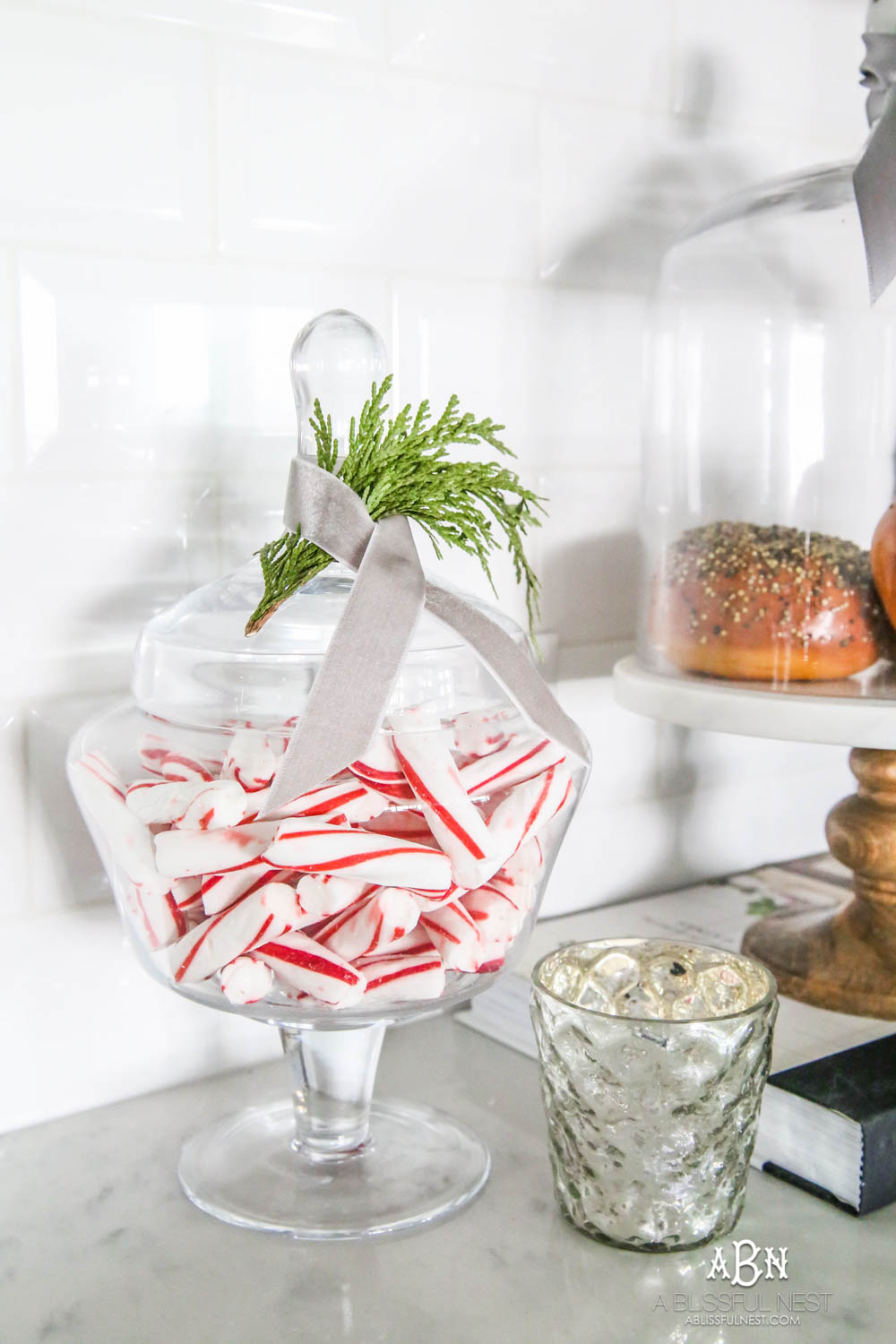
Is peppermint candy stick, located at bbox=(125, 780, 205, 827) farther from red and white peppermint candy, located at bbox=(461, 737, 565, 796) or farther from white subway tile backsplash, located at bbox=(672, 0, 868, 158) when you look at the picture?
white subway tile backsplash, located at bbox=(672, 0, 868, 158)

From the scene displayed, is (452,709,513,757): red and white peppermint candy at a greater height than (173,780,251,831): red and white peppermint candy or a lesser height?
greater

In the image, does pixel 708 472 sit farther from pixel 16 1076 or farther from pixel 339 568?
pixel 16 1076

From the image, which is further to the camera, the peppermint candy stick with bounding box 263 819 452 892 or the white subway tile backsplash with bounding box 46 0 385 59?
the white subway tile backsplash with bounding box 46 0 385 59

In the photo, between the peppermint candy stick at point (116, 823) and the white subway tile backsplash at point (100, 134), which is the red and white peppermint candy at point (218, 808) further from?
the white subway tile backsplash at point (100, 134)

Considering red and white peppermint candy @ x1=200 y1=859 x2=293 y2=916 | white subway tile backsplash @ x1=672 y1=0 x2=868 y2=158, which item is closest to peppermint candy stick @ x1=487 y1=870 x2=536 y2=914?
red and white peppermint candy @ x1=200 y1=859 x2=293 y2=916

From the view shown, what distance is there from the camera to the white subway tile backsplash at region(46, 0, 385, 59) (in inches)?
28.2

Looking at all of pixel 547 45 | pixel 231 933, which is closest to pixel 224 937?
pixel 231 933

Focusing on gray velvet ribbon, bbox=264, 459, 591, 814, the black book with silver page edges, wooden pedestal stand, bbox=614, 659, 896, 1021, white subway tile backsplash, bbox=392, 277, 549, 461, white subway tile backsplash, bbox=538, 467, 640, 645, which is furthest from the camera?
white subway tile backsplash, bbox=538, 467, 640, 645

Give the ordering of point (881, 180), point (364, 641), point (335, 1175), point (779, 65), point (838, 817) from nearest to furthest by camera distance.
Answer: point (364, 641)
point (335, 1175)
point (881, 180)
point (838, 817)
point (779, 65)

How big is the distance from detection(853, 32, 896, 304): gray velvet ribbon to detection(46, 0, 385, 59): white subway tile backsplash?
307 millimetres

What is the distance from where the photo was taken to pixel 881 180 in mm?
779

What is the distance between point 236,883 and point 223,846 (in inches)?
0.8

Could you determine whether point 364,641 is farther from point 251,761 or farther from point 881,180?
point 881,180

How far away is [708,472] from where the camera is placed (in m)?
0.95
